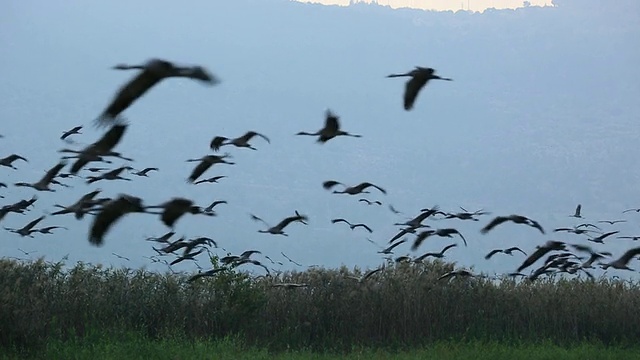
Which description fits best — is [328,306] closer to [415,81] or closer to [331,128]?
[331,128]

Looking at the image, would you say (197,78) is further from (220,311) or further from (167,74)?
(220,311)

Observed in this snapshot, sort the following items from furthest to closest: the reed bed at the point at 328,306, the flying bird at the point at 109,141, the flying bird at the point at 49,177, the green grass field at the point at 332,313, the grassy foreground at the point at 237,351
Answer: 1. the reed bed at the point at 328,306
2. the green grass field at the point at 332,313
3. the grassy foreground at the point at 237,351
4. the flying bird at the point at 49,177
5. the flying bird at the point at 109,141

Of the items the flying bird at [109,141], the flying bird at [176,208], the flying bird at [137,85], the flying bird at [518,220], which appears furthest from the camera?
the flying bird at [518,220]

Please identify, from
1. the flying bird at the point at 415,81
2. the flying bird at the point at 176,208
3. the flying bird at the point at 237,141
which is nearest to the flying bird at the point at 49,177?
the flying bird at the point at 237,141

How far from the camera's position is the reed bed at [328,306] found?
21312 millimetres

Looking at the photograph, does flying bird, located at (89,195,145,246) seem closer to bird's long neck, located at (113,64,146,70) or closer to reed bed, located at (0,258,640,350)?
bird's long neck, located at (113,64,146,70)

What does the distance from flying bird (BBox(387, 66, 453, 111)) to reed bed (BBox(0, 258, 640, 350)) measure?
9096 millimetres

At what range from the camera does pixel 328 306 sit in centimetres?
2323

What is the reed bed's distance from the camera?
21.3 meters

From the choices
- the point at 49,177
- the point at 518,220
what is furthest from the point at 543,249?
the point at 49,177

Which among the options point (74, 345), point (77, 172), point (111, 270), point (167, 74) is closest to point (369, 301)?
point (111, 270)

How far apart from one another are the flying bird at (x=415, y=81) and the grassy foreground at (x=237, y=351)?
21.1 ft

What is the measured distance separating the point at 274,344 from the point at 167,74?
13.9 meters

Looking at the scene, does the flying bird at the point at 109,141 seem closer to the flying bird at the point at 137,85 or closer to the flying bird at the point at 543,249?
the flying bird at the point at 137,85
